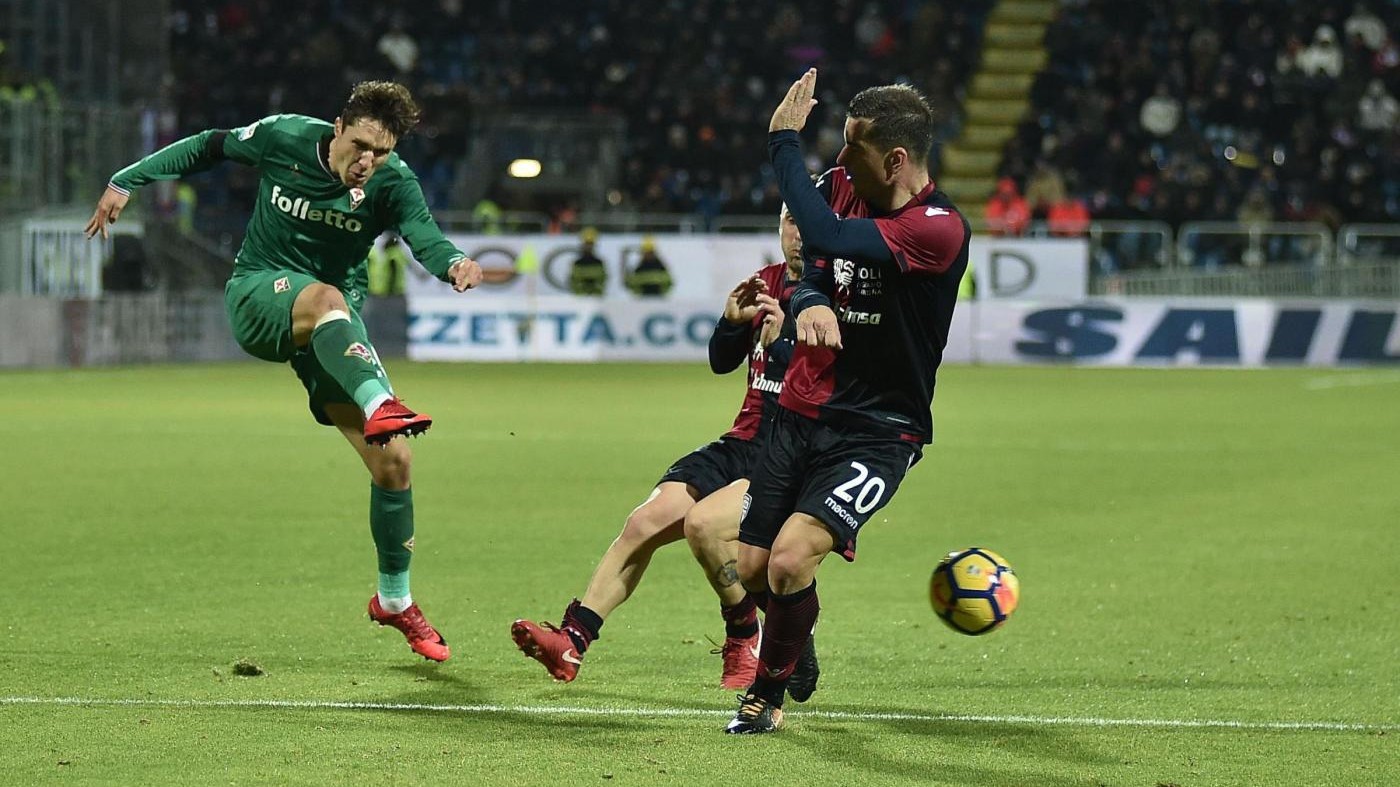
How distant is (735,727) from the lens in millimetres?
5957

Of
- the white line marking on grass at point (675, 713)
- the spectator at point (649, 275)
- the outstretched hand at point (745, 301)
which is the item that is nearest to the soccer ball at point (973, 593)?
the white line marking on grass at point (675, 713)

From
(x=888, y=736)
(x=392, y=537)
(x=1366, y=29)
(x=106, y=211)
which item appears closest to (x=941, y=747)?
(x=888, y=736)

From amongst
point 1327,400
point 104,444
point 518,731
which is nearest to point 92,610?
point 518,731

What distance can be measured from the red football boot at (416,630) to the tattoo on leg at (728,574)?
1093 millimetres

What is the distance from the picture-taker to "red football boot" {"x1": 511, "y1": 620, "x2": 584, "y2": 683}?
6.09 meters

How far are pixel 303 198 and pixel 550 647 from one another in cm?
223

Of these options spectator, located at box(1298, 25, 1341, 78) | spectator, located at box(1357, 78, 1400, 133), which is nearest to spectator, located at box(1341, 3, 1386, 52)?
spectator, located at box(1298, 25, 1341, 78)

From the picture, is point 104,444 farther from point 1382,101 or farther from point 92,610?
point 1382,101

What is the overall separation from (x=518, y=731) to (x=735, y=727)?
640 millimetres

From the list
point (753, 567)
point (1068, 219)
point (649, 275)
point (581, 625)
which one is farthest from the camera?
point (1068, 219)

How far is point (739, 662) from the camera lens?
6.80 meters

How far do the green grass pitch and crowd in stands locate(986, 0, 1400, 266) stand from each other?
14273mm

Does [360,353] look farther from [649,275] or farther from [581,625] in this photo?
[649,275]

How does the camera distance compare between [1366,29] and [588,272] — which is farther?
[1366,29]
